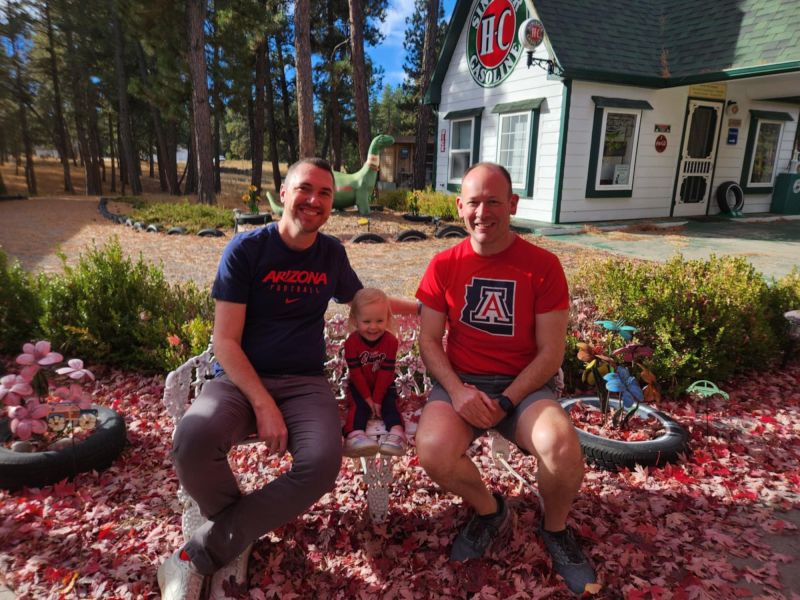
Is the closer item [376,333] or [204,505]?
[204,505]

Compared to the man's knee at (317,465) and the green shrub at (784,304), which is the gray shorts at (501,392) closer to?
the man's knee at (317,465)

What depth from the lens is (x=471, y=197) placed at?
2469 millimetres

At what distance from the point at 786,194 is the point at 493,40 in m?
9.25

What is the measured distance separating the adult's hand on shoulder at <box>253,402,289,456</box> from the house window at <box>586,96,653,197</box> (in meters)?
11.2

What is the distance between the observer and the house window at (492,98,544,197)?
11969 millimetres

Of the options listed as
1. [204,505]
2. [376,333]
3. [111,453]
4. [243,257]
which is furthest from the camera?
[111,453]

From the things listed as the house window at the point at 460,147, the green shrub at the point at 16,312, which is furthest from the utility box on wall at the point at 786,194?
the green shrub at the point at 16,312

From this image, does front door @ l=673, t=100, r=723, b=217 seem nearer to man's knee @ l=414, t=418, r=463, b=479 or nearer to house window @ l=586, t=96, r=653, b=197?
house window @ l=586, t=96, r=653, b=197

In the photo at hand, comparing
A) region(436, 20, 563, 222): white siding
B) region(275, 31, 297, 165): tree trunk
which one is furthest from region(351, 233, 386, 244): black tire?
region(275, 31, 297, 165): tree trunk

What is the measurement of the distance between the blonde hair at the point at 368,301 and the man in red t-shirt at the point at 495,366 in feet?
0.59

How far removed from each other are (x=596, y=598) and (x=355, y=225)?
10405 millimetres

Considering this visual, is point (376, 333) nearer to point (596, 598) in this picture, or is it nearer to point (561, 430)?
point (561, 430)

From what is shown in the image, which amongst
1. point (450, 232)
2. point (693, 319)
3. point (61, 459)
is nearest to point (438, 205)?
point (450, 232)

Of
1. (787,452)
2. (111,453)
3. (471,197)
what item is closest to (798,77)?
(787,452)
